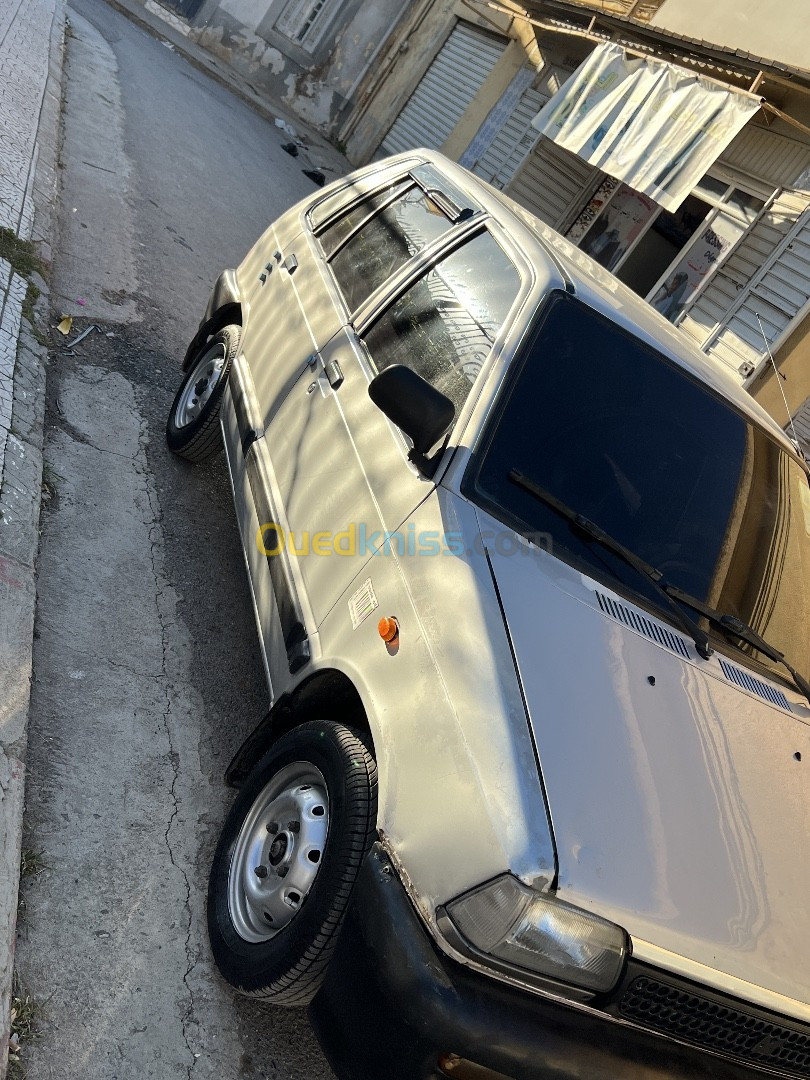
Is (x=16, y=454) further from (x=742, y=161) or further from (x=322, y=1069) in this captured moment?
(x=742, y=161)

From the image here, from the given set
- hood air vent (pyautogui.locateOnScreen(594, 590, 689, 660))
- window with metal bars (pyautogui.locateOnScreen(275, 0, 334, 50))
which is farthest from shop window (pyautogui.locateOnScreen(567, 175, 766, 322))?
window with metal bars (pyautogui.locateOnScreen(275, 0, 334, 50))

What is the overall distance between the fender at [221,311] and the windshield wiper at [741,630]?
3.10 m

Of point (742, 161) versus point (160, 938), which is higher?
point (742, 161)

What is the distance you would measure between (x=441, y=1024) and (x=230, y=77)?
71.5ft

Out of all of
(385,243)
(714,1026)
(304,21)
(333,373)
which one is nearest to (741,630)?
(714,1026)

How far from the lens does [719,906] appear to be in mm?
2316

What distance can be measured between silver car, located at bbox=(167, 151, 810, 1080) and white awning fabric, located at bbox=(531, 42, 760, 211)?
25.4 feet

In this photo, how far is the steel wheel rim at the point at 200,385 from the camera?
4852 mm

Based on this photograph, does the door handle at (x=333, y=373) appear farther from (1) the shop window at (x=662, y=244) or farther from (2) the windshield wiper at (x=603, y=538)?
(1) the shop window at (x=662, y=244)

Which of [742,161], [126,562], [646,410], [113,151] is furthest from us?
[742,161]

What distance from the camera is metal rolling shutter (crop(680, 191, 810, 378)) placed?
982 cm

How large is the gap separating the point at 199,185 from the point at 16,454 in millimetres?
7236

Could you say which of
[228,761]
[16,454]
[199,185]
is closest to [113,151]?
[199,185]

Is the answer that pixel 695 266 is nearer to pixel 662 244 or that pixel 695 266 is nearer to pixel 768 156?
pixel 662 244
